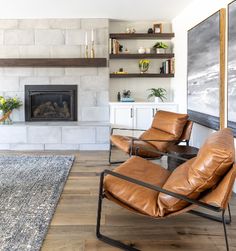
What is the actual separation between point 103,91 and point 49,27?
1.57 meters

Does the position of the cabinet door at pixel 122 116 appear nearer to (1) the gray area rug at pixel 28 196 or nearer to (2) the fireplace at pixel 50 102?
(2) the fireplace at pixel 50 102

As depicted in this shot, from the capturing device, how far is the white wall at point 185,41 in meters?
4.22

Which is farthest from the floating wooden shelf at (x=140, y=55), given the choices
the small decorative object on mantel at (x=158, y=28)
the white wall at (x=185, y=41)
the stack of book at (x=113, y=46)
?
the small decorative object on mantel at (x=158, y=28)

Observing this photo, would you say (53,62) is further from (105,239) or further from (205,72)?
(105,239)

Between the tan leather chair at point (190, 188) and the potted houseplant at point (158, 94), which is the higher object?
the potted houseplant at point (158, 94)

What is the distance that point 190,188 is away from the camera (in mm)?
1989

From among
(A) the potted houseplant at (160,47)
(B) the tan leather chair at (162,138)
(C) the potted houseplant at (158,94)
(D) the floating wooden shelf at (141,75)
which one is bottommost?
(B) the tan leather chair at (162,138)

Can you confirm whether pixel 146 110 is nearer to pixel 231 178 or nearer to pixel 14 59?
pixel 14 59

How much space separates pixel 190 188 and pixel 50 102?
15.2 ft

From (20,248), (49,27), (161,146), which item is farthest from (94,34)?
(20,248)

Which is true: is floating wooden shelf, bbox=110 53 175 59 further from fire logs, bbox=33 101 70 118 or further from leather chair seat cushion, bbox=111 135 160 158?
leather chair seat cushion, bbox=111 135 160 158

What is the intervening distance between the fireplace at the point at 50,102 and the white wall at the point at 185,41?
6.46 ft

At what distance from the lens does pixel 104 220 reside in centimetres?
270

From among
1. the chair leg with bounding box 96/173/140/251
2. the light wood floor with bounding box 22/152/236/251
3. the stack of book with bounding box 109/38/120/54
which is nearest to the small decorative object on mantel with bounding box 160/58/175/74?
the stack of book with bounding box 109/38/120/54
